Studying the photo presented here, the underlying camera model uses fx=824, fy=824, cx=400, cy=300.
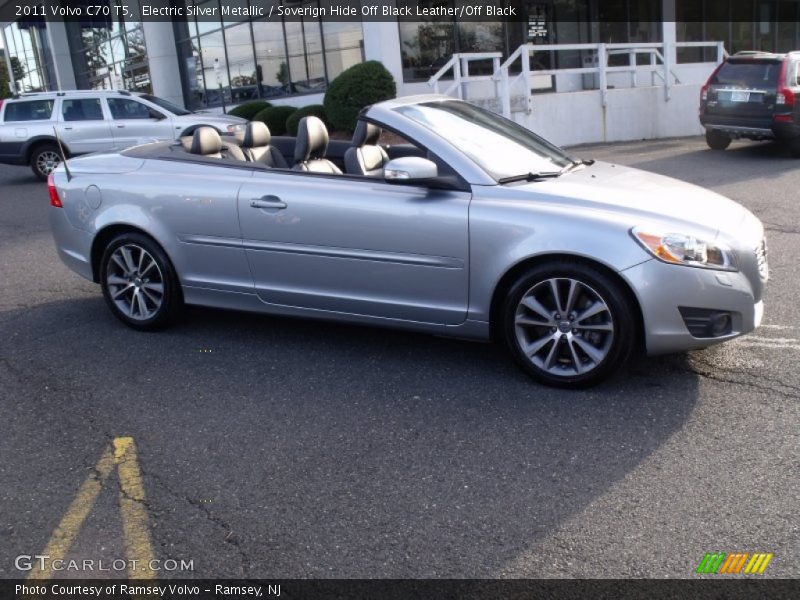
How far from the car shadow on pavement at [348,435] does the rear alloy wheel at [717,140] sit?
441 inches

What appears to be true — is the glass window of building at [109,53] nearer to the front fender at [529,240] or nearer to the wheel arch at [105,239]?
the wheel arch at [105,239]

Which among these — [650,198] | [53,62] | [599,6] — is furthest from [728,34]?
[53,62]

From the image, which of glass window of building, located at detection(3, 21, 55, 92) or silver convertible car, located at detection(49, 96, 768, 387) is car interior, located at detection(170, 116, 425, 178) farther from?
glass window of building, located at detection(3, 21, 55, 92)

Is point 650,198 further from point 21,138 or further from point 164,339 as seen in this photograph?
point 21,138

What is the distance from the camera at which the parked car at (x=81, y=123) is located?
53.3 feet

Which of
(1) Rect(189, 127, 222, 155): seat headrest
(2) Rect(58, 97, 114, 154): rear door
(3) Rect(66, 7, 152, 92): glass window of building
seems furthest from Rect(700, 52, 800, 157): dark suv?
(3) Rect(66, 7, 152, 92): glass window of building

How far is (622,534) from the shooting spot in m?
3.19

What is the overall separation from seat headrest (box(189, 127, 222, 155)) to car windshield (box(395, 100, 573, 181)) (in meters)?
1.55

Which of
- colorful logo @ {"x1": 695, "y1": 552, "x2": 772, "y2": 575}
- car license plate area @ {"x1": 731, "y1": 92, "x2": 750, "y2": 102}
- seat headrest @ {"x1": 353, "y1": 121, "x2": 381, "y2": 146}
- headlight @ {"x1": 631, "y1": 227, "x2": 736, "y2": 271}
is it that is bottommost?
colorful logo @ {"x1": 695, "y1": 552, "x2": 772, "y2": 575}

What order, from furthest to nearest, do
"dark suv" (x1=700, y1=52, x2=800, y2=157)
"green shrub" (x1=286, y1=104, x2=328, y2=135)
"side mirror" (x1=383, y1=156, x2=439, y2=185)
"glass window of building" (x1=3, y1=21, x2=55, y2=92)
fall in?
"glass window of building" (x1=3, y1=21, x2=55, y2=92) < "green shrub" (x1=286, y1=104, x2=328, y2=135) < "dark suv" (x1=700, y1=52, x2=800, y2=157) < "side mirror" (x1=383, y1=156, x2=439, y2=185)

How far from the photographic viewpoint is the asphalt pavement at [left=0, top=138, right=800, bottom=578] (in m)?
3.15

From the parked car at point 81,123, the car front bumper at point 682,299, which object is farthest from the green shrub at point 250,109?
the car front bumper at point 682,299

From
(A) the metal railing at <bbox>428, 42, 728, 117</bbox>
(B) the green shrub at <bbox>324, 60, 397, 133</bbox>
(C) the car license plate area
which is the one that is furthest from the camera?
(B) the green shrub at <bbox>324, 60, 397, 133</bbox>

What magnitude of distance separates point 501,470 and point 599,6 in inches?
873
